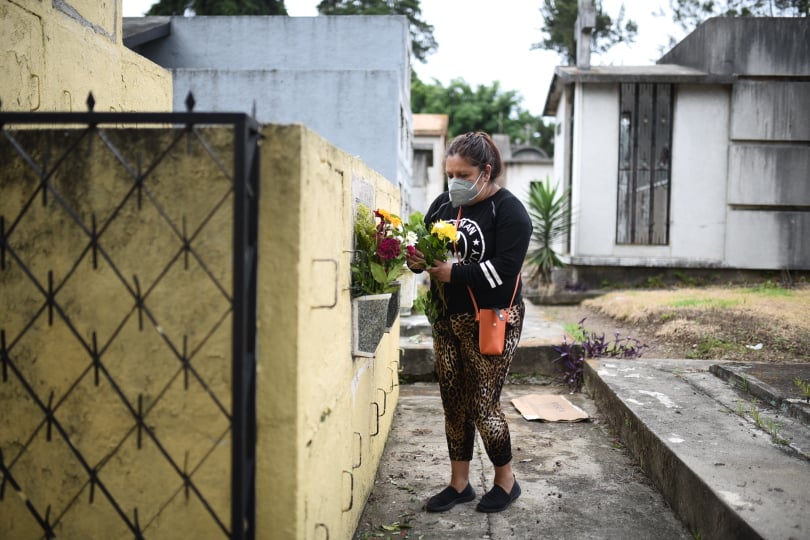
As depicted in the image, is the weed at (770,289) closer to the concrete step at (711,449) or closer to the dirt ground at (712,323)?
the dirt ground at (712,323)

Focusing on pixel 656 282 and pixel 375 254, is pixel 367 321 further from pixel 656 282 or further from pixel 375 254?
pixel 656 282

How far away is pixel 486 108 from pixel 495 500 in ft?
113

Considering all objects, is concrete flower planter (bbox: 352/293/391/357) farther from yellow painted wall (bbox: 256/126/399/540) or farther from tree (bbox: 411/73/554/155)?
tree (bbox: 411/73/554/155)

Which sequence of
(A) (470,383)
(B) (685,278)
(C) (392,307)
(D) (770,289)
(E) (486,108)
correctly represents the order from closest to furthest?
(A) (470,383) → (C) (392,307) → (D) (770,289) → (B) (685,278) → (E) (486,108)

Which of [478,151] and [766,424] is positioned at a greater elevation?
[478,151]

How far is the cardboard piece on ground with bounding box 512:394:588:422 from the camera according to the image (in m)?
4.86

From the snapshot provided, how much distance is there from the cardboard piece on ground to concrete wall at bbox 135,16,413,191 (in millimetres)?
9306

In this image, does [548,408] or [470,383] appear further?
[548,408]

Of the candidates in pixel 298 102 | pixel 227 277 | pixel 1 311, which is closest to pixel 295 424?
pixel 227 277

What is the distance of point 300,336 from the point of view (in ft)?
6.16

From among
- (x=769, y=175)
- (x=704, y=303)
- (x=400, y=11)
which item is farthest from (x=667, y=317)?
(x=400, y=11)

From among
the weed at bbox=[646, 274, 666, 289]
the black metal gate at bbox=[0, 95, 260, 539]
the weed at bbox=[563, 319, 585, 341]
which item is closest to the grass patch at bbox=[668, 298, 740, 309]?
the weed at bbox=[563, 319, 585, 341]

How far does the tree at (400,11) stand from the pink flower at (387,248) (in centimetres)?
2403

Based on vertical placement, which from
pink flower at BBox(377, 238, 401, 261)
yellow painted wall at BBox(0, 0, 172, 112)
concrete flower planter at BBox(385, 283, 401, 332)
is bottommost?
concrete flower planter at BBox(385, 283, 401, 332)
